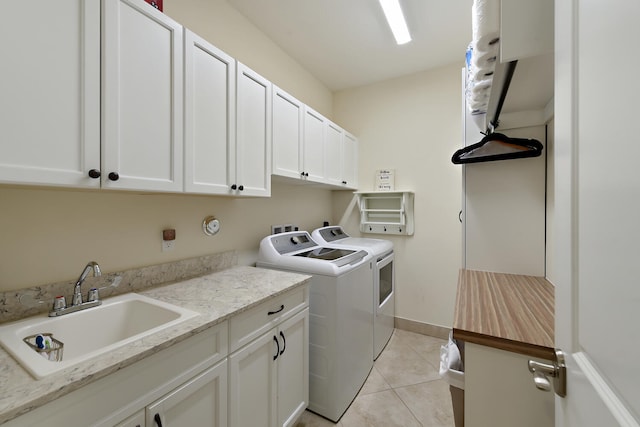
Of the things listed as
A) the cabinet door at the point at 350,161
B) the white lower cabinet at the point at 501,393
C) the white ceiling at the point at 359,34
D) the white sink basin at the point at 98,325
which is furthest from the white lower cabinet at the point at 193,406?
the white ceiling at the point at 359,34

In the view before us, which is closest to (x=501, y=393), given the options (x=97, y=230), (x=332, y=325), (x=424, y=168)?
(x=332, y=325)

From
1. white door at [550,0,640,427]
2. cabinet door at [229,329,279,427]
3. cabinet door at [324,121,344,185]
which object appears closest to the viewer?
white door at [550,0,640,427]

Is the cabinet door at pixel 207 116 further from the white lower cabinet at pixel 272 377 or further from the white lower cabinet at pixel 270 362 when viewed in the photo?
the white lower cabinet at pixel 272 377

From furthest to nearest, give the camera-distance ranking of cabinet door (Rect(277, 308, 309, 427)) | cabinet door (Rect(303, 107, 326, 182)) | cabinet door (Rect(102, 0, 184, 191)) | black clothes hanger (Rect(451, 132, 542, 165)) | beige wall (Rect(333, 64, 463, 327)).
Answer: beige wall (Rect(333, 64, 463, 327)), cabinet door (Rect(303, 107, 326, 182)), black clothes hanger (Rect(451, 132, 542, 165)), cabinet door (Rect(277, 308, 309, 427)), cabinet door (Rect(102, 0, 184, 191))

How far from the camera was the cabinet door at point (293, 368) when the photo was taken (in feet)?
4.72

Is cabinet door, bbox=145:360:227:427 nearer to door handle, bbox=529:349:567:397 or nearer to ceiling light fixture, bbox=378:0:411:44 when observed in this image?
door handle, bbox=529:349:567:397

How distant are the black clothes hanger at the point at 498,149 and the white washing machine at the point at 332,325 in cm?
106

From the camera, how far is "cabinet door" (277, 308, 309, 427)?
1438 millimetres

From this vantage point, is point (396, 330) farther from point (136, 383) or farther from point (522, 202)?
point (136, 383)

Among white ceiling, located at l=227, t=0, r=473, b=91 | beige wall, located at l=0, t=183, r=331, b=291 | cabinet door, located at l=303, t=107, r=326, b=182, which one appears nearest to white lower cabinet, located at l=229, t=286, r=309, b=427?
beige wall, located at l=0, t=183, r=331, b=291

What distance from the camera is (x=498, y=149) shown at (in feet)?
5.52

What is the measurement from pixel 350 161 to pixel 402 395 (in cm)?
228

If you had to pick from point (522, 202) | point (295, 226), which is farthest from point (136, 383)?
point (522, 202)

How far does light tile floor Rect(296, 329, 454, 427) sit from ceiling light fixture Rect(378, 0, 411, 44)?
9.48ft
